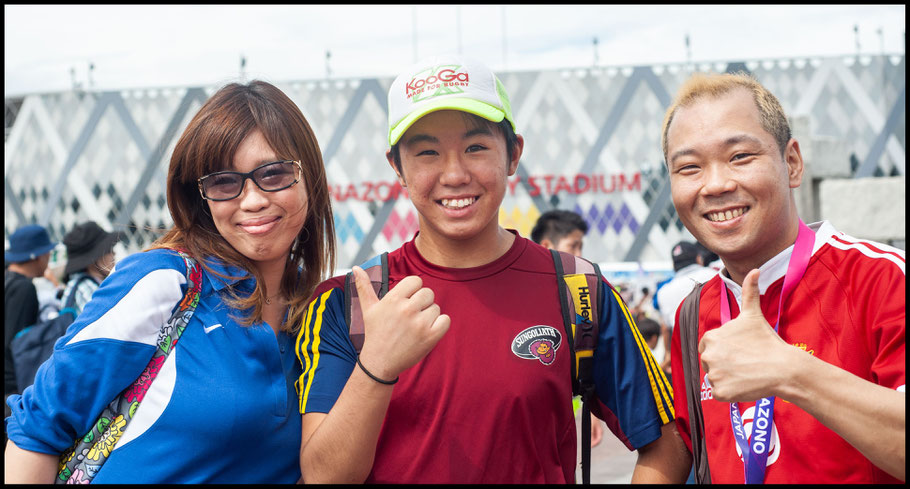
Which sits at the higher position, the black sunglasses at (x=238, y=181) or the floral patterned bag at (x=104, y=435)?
the black sunglasses at (x=238, y=181)

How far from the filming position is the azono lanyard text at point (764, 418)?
1.94 m

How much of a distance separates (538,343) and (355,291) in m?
0.60

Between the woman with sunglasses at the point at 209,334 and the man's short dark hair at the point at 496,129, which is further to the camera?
the man's short dark hair at the point at 496,129

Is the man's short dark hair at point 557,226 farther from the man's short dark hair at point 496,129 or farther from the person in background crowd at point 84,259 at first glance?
the man's short dark hair at point 496,129

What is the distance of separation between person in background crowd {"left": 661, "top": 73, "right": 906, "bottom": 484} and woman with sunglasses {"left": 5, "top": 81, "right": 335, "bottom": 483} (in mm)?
1271

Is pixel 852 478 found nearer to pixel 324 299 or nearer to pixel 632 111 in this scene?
pixel 324 299

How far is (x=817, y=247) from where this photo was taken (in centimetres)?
204

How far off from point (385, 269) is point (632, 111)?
44.9ft

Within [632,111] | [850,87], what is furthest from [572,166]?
[850,87]

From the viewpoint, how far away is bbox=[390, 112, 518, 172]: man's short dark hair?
7.47 ft

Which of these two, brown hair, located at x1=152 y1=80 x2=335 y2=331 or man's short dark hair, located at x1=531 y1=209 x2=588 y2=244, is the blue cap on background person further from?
brown hair, located at x1=152 y1=80 x2=335 y2=331

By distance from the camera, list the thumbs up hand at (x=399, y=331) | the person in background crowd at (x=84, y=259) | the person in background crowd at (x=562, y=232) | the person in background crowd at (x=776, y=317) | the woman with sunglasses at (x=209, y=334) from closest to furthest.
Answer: the person in background crowd at (x=776, y=317) → the thumbs up hand at (x=399, y=331) → the woman with sunglasses at (x=209, y=334) → the person in background crowd at (x=84, y=259) → the person in background crowd at (x=562, y=232)

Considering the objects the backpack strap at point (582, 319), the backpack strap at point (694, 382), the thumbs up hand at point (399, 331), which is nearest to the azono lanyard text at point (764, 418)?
the backpack strap at point (694, 382)

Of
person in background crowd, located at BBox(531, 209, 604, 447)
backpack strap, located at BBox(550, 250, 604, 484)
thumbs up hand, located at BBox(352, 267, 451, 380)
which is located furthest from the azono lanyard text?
person in background crowd, located at BBox(531, 209, 604, 447)
